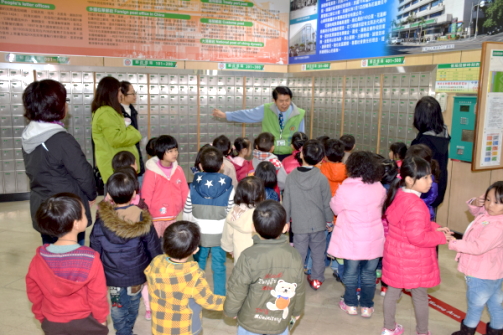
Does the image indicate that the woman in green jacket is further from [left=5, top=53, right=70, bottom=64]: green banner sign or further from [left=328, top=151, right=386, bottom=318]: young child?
[left=5, top=53, right=70, bottom=64]: green banner sign

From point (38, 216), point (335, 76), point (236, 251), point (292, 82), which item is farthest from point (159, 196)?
point (292, 82)

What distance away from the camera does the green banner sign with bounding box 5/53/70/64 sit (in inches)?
230

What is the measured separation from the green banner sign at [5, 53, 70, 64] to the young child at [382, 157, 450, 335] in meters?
5.19

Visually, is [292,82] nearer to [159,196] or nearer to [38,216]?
[159,196]

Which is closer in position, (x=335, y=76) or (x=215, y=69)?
(x=335, y=76)

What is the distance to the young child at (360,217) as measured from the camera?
283 centimetres

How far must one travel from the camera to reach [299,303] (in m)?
2.01

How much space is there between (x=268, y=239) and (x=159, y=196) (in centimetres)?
A: 150

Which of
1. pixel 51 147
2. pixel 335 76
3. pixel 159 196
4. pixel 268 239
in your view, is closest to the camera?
pixel 268 239

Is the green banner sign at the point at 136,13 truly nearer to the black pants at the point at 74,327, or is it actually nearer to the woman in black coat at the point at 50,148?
the woman in black coat at the point at 50,148

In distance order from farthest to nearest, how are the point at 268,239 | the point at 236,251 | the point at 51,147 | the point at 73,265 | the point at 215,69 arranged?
the point at 215,69
the point at 236,251
the point at 51,147
the point at 268,239
the point at 73,265

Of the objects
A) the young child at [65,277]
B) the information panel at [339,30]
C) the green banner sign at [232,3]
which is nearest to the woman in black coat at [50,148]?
the young child at [65,277]

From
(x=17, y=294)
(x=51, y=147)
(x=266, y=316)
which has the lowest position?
(x=17, y=294)

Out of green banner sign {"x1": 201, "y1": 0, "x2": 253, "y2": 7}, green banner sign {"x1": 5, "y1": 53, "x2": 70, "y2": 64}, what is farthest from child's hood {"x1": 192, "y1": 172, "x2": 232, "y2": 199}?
green banner sign {"x1": 201, "y1": 0, "x2": 253, "y2": 7}
